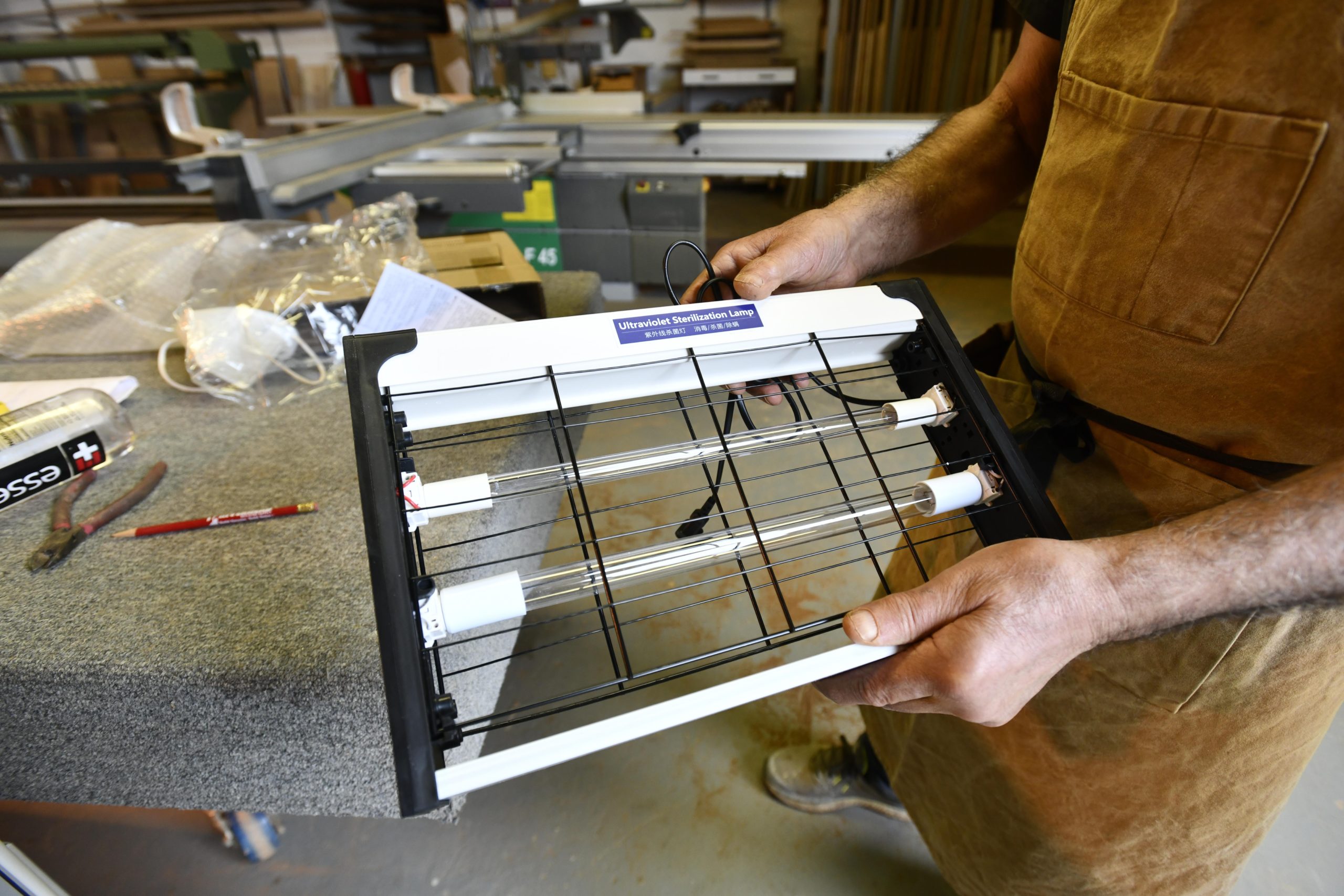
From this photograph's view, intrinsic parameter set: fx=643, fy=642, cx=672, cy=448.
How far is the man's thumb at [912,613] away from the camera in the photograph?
479 mm

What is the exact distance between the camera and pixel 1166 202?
52cm

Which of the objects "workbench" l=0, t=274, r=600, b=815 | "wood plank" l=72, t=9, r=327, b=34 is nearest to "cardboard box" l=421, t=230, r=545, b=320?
"workbench" l=0, t=274, r=600, b=815

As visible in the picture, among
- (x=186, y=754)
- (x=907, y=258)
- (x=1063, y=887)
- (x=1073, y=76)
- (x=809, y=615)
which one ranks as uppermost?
(x=1073, y=76)

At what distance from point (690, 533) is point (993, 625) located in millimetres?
259

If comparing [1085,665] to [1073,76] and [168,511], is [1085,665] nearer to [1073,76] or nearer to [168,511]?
[1073,76]

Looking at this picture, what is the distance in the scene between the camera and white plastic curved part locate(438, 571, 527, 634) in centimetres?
44

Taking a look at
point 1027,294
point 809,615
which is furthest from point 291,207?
point 1027,294

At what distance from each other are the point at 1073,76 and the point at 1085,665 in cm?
59

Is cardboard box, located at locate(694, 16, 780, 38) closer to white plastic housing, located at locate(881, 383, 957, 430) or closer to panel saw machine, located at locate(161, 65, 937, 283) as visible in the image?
panel saw machine, located at locate(161, 65, 937, 283)

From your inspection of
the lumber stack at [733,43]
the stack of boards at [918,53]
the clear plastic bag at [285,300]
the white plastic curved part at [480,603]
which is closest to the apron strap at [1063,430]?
the white plastic curved part at [480,603]

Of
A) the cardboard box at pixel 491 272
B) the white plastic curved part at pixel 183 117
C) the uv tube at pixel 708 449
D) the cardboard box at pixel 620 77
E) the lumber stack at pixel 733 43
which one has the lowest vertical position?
the cardboard box at pixel 620 77

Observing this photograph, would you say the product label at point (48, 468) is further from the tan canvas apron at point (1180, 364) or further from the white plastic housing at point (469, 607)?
the tan canvas apron at point (1180, 364)

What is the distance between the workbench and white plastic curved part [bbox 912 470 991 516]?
509 millimetres

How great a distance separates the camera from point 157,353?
1178 mm
